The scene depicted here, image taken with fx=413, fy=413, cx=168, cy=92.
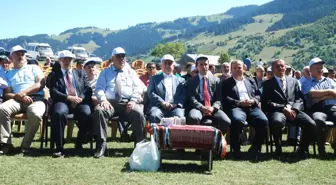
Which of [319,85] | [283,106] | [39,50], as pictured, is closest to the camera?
[283,106]

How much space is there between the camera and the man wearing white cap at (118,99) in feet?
21.9

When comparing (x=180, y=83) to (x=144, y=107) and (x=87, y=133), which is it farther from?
(x=87, y=133)

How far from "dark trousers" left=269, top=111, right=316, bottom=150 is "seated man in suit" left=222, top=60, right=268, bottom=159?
0.15 metres

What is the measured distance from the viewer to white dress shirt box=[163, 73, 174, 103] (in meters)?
7.11

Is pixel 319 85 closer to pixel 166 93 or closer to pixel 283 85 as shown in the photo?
pixel 283 85

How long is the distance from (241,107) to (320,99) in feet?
4.71

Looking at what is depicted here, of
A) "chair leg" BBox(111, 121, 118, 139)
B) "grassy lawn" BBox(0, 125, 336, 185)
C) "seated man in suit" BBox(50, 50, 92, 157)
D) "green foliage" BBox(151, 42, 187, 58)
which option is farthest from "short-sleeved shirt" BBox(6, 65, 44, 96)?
"green foliage" BBox(151, 42, 187, 58)

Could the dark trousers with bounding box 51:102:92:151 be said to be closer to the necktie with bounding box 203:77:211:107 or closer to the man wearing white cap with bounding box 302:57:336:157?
the necktie with bounding box 203:77:211:107

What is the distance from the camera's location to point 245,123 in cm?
678

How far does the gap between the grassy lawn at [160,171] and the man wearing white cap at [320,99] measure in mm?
542

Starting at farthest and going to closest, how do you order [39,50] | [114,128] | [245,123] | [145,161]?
[39,50] < [114,128] < [245,123] < [145,161]

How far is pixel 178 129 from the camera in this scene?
18.5ft

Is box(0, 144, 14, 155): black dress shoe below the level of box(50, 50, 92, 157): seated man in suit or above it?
below

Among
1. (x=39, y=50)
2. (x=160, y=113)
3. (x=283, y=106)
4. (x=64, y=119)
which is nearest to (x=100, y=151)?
(x=64, y=119)
